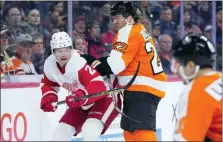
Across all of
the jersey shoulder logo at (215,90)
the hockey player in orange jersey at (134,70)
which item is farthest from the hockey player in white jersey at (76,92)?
the jersey shoulder logo at (215,90)

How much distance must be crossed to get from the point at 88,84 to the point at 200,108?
159 centimetres

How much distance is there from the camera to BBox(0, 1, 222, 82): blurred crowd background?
5594mm

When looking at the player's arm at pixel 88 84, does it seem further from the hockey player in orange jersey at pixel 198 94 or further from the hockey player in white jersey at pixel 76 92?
the hockey player in orange jersey at pixel 198 94

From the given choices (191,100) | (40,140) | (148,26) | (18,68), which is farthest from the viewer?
(148,26)

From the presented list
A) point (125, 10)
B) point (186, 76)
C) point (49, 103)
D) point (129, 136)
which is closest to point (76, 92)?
point (49, 103)

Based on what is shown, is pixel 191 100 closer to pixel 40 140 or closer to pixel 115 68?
pixel 115 68

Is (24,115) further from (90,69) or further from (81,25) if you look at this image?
(81,25)

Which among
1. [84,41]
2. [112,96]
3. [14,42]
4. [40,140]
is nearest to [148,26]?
[84,41]

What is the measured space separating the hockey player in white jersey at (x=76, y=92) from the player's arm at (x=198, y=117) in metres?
1.50

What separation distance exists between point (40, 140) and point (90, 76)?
1099 millimetres

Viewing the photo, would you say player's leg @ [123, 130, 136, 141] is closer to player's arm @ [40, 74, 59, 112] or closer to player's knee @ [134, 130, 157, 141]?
player's knee @ [134, 130, 157, 141]

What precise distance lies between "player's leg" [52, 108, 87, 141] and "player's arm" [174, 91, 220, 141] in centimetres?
163

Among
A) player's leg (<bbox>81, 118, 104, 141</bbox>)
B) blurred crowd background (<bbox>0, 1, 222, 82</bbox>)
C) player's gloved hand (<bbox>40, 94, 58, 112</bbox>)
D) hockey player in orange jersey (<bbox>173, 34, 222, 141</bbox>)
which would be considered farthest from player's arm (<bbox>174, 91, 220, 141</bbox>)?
blurred crowd background (<bbox>0, 1, 222, 82</bbox>)

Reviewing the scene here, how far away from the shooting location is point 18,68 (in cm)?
555
